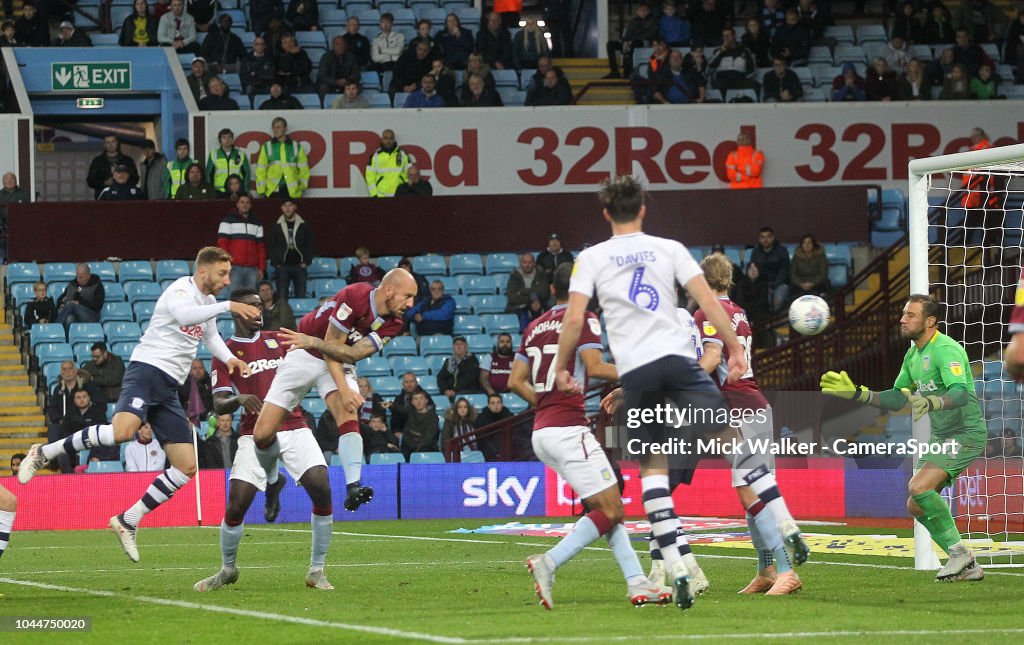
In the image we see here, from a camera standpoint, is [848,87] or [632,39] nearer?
[848,87]

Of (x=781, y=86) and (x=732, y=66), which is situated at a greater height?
(x=732, y=66)

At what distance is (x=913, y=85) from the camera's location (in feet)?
93.1

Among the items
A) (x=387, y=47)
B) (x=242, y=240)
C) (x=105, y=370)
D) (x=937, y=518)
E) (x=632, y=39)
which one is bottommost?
(x=937, y=518)

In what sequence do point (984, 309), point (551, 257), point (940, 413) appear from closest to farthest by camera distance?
point (940, 413)
point (984, 309)
point (551, 257)

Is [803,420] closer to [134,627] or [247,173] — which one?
[247,173]

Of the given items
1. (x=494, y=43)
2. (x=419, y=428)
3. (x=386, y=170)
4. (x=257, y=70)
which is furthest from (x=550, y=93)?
(x=419, y=428)

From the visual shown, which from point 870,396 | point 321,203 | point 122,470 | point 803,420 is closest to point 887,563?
point 870,396

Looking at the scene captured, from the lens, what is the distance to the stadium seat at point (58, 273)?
83.0 feet

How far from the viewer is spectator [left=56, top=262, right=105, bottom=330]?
24.1 m

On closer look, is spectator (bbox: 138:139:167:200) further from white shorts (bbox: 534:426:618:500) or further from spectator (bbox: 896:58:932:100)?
white shorts (bbox: 534:426:618:500)

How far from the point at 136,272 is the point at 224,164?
2.33m

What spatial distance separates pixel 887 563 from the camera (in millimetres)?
12680

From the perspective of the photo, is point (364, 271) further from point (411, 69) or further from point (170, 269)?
point (411, 69)

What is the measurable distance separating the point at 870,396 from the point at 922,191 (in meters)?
2.20
